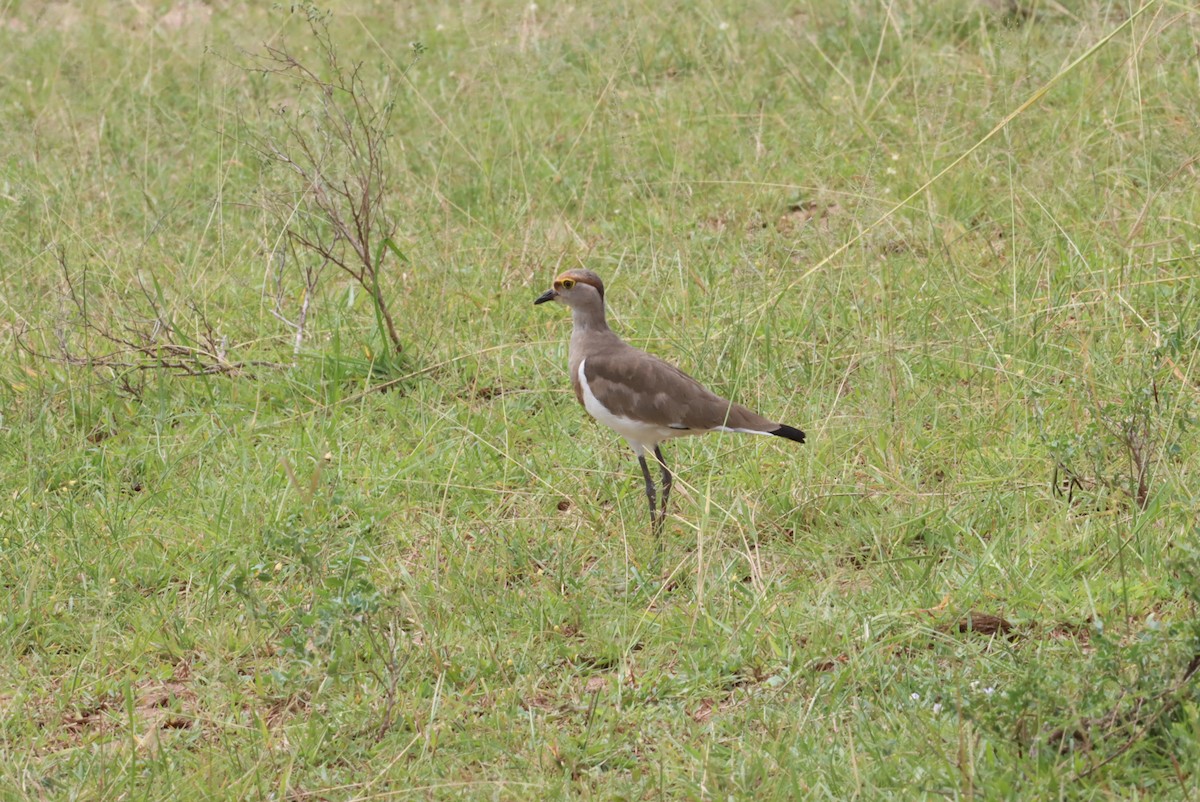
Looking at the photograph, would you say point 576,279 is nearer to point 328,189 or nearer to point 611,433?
point 611,433

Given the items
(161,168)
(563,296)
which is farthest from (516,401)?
(161,168)

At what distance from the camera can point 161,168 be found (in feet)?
27.5

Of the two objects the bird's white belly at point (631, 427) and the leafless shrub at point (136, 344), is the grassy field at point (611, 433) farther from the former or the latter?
the bird's white belly at point (631, 427)

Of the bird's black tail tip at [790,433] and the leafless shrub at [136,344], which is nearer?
the bird's black tail tip at [790,433]

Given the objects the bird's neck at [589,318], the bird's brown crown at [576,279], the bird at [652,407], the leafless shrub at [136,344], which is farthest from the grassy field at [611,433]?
the bird's brown crown at [576,279]

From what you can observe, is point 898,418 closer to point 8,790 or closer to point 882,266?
point 882,266

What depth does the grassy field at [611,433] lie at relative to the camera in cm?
399

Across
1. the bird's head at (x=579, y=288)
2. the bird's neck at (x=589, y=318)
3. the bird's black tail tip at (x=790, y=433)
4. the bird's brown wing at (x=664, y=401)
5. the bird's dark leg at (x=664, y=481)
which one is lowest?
the bird's dark leg at (x=664, y=481)

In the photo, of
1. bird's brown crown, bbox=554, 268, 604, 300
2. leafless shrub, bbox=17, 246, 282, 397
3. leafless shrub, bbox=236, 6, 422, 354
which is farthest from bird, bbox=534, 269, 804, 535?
leafless shrub, bbox=17, 246, 282, 397

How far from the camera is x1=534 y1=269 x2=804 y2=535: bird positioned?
5.12 meters

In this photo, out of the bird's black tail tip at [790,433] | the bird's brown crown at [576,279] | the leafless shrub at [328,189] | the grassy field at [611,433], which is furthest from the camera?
the leafless shrub at [328,189]

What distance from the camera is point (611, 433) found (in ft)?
19.5

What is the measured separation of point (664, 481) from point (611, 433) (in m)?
0.64

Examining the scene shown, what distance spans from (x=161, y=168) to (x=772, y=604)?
5256 millimetres
